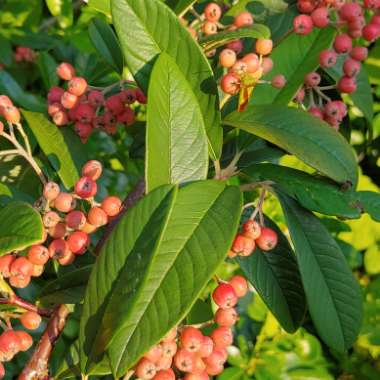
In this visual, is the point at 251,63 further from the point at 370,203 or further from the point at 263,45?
the point at 370,203

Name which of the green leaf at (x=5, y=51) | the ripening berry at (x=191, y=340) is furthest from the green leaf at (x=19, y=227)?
the green leaf at (x=5, y=51)

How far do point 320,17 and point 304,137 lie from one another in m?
0.36

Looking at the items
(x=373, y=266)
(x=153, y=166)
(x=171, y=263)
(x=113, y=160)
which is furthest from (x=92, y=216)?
(x=373, y=266)

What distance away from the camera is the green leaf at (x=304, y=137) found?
1.03 m

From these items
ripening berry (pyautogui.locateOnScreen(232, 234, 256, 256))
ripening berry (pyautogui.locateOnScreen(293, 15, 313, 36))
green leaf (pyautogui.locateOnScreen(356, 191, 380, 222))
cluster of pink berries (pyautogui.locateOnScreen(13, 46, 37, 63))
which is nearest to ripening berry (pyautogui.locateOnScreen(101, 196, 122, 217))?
ripening berry (pyautogui.locateOnScreen(232, 234, 256, 256))

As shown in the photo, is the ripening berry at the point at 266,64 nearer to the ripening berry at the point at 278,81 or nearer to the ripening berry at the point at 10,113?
the ripening berry at the point at 278,81

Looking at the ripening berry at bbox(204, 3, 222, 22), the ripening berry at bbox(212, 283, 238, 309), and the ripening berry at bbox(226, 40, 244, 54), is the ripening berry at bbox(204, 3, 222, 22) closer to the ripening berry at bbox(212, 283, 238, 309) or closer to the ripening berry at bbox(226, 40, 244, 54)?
the ripening berry at bbox(226, 40, 244, 54)

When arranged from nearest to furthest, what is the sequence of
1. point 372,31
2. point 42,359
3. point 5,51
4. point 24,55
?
point 42,359, point 372,31, point 5,51, point 24,55

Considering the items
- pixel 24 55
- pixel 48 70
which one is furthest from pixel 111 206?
pixel 24 55

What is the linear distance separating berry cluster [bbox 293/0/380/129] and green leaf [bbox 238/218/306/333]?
0.30 m

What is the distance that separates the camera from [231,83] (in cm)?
112

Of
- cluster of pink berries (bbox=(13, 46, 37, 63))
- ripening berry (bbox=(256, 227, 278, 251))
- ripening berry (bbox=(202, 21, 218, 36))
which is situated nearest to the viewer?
ripening berry (bbox=(256, 227, 278, 251))

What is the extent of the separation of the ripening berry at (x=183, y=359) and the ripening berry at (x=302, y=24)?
70 cm

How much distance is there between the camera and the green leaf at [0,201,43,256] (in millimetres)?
910
